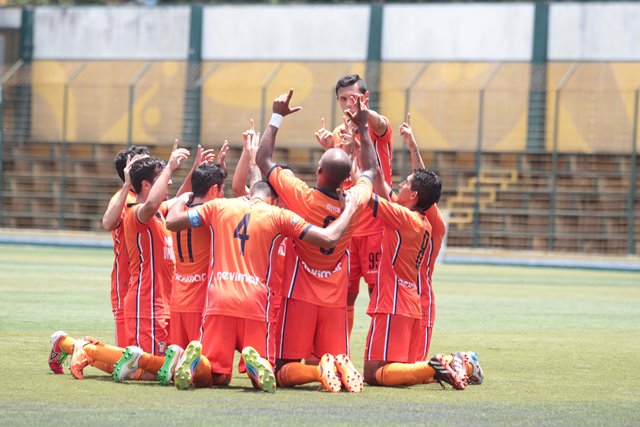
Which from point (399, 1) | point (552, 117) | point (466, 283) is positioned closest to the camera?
point (466, 283)

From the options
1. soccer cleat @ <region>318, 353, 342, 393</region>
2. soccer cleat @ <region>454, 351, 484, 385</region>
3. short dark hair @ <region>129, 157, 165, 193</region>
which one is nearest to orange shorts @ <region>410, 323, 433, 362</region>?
soccer cleat @ <region>454, 351, 484, 385</region>

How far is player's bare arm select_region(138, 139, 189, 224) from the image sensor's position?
959 centimetres

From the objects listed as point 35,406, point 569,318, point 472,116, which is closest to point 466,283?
point 569,318

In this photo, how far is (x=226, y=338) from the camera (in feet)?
30.3

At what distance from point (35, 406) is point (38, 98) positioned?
31.7m

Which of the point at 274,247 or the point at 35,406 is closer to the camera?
the point at 35,406

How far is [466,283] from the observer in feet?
74.3

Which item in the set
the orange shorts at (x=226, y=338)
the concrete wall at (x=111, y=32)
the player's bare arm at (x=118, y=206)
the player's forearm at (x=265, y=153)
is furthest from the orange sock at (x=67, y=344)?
the concrete wall at (x=111, y=32)

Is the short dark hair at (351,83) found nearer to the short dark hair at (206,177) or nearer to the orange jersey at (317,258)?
the orange jersey at (317,258)

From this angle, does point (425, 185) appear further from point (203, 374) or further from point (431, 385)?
point (203, 374)

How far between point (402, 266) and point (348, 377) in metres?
1.23

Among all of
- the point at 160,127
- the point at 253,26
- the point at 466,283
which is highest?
the point at 253,26

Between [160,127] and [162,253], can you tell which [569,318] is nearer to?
[162,253]

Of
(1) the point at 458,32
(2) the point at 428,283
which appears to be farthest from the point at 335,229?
(1) the point at 458,32
